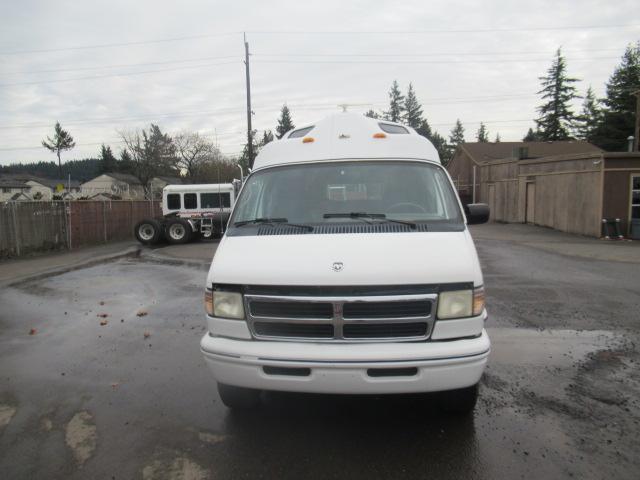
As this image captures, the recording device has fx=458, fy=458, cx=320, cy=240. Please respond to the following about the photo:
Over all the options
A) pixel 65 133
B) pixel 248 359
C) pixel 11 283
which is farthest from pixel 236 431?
pixel 65 133

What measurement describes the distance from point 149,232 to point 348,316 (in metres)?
17.1

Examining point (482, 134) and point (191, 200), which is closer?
point (191, 200)

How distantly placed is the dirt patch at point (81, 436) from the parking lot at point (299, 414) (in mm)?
16

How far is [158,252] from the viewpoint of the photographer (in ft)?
52.9

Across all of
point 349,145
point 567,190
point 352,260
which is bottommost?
point 352,260

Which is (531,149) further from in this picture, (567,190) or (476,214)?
(476,214)

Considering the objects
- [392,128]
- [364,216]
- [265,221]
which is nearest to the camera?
[364,216]

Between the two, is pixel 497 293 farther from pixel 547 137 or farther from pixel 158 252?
pixel 547 137

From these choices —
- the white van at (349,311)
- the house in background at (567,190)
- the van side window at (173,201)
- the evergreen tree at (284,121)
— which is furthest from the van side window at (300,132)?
the evergreen tree at (284,121)

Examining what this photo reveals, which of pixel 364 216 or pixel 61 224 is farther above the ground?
pixel 364 216

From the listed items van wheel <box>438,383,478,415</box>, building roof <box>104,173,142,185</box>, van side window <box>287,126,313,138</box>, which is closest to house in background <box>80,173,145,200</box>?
building roof <box>104,173,142,185</box>

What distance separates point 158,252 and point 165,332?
10572 mm

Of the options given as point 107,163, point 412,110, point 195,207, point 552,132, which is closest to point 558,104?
point 552,132

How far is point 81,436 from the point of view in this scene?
352cm
